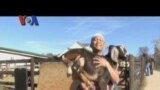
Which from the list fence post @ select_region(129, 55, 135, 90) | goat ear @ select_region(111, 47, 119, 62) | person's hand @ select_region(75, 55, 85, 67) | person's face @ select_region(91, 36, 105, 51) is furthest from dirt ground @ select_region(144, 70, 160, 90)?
person's face @ select_region(91, 36, 105, 51)

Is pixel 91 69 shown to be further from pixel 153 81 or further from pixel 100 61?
pixel 153 81

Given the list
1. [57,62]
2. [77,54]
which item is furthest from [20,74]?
[77,54]

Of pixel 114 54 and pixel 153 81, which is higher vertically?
pixel 114 54

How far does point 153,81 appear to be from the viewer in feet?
33.2

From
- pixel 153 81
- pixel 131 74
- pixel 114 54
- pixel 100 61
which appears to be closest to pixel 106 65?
pixel 100 61

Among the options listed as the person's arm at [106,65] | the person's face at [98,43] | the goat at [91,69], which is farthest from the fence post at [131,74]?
the person's face at [98,43]

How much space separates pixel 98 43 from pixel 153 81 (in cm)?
509

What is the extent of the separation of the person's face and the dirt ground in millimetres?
3908

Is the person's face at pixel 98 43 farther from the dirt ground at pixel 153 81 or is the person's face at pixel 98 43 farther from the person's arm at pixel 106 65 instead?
the dirt ground at pixel 153 81

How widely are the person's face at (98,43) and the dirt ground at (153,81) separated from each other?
12.8 ft

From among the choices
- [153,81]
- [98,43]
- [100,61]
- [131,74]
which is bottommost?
[153,81]

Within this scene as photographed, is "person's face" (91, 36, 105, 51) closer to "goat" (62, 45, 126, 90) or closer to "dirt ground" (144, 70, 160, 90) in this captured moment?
"goat" (62, 45, 126, 90)

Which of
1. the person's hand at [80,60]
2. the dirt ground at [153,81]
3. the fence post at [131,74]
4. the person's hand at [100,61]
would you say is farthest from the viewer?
the dirt ground at [153,81]

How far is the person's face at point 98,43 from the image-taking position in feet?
17.6
